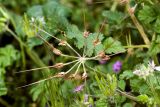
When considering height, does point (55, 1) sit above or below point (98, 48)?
above

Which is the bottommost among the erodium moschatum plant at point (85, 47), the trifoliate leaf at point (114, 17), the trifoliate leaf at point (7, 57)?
the erodium moschatum plant at point (85, 47)

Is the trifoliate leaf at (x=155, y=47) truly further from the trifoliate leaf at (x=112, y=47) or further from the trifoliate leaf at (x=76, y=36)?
the trifoliate leaf at (x=76, y=36)

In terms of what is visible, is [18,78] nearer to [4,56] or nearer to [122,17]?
[4,56]

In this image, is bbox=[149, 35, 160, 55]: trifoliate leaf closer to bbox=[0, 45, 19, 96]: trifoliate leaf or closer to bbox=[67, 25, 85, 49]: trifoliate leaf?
bbox=[67, 25, 85, 49]: trifoliate leaf

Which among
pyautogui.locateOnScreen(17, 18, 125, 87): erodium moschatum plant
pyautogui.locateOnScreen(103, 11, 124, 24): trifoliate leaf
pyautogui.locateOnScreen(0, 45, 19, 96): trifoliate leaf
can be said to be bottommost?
pyautogui.locateOnScreen(17, 18, 125, 87): erodium moschatum plant

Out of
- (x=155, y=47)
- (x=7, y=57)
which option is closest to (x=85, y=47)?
(x=155, y=47)

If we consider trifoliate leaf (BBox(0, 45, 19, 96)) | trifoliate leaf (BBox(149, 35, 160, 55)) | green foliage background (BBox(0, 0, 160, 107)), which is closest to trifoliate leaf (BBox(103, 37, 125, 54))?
green foliage background (BBox(0, 0, 160, 107))

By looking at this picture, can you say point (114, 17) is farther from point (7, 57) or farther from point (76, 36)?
point (7, 57)

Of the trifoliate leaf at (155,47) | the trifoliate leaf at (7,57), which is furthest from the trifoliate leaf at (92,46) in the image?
the trifoliate leaf at (7,57)

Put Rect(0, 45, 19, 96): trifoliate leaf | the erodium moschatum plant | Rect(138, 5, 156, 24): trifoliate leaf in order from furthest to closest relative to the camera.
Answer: Rect(0, 45, 19, 96): trifoliate leaf < Rect(138, 5, 156, 24): trifoliate leaf < the erodium moschatum plant

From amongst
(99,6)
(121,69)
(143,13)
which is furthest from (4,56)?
(99,6)

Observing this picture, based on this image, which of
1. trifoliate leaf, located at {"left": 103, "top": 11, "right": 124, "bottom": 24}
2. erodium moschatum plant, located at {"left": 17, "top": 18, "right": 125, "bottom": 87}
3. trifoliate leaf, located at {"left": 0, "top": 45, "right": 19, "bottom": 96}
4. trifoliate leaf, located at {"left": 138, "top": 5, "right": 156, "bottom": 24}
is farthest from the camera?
trifoliate leaf, located at {"left": 0, "top": 45, "right": 19, "bottom": 96}
